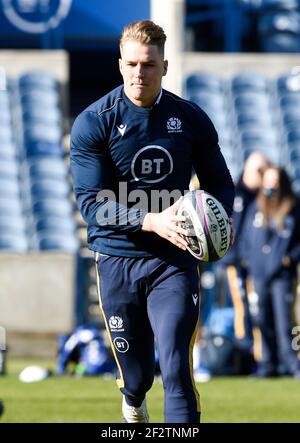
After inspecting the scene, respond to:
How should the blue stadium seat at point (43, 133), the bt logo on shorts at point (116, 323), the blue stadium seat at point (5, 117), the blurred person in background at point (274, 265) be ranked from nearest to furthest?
the bt logo on shorts at point (116, 323) < the blurred person in background at point (274, 265) < the blue stadium seat at point (43, 133) < the blue stadium seat at point (5, 117)

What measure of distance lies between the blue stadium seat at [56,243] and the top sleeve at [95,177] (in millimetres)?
12346

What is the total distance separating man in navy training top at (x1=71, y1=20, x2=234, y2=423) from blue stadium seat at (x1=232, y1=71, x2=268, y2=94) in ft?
50.1

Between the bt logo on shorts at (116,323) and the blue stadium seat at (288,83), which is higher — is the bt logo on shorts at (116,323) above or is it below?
above

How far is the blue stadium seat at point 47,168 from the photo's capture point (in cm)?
2112

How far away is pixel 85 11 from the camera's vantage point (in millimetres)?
22609

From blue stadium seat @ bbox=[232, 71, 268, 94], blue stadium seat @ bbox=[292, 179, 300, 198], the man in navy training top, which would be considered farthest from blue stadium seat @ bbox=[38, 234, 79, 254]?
the man in navy training top

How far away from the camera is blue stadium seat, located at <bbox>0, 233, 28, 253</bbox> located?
774 inches

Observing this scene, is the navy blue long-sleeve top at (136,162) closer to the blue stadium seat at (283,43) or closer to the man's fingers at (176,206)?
the man's fingers at (176,206)

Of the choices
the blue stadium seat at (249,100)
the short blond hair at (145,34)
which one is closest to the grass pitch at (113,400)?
the short blond hair at (145,34)

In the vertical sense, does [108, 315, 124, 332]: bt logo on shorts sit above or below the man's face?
below

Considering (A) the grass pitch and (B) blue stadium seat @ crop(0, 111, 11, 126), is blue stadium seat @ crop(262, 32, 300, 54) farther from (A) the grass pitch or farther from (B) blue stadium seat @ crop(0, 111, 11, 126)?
(A) the grass pitch

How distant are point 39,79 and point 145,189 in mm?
15081

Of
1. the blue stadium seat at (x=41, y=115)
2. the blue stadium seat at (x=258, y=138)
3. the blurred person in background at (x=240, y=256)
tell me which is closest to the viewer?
the blurred person in background at (x=240, y=256)
